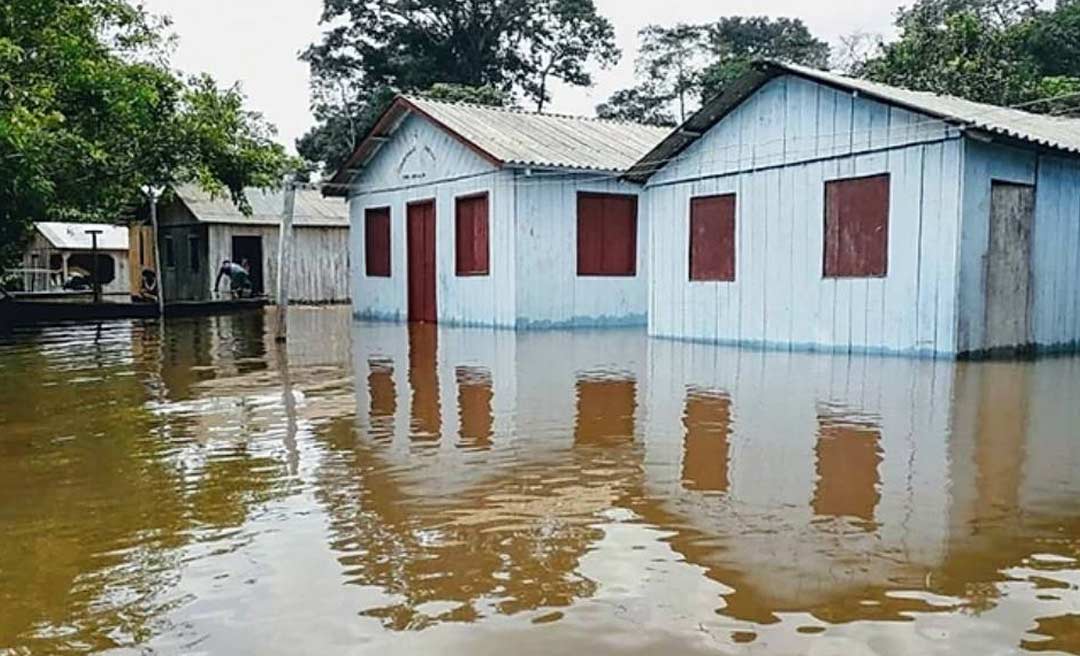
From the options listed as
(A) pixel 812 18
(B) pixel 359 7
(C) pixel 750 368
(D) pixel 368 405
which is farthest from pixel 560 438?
(A) pixel 812 18

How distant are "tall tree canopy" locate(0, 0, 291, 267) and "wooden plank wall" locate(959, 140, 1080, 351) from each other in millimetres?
11317

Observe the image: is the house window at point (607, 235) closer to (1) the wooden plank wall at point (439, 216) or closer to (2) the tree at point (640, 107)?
(1) the wooden plank wall at point (439, 216)

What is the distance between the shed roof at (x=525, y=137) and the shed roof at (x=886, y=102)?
2.50m

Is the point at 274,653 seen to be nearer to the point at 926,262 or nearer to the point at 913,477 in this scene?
the point at 913,477

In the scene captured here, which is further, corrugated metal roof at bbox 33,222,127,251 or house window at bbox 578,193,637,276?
corrugated metal roof at bbox 33,222,127,251

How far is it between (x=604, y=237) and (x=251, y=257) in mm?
14891

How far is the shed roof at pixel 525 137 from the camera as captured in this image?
18.2 meters

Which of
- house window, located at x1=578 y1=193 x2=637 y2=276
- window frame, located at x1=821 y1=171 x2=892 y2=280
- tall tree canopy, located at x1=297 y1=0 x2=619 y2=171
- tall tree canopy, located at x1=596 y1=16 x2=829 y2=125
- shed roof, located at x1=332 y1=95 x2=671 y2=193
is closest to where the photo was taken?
window frame, located at x1=821 y1=171 x2=892 y2=280

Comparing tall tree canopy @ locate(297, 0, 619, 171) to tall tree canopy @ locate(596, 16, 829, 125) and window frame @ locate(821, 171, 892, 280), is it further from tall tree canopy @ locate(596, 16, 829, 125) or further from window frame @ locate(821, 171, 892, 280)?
window frame @ locate(821, 171, 892, 280)

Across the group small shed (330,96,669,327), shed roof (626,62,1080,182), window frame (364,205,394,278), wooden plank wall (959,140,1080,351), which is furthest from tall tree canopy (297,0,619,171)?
wooden plank wall (959,140,1080,351)

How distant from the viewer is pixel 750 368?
1153cm

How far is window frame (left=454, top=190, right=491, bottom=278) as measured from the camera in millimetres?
18781

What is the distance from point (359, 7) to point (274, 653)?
4329 cm

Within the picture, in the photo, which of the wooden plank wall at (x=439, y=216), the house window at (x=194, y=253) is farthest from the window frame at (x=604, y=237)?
the house window at (x=194, y=253)
